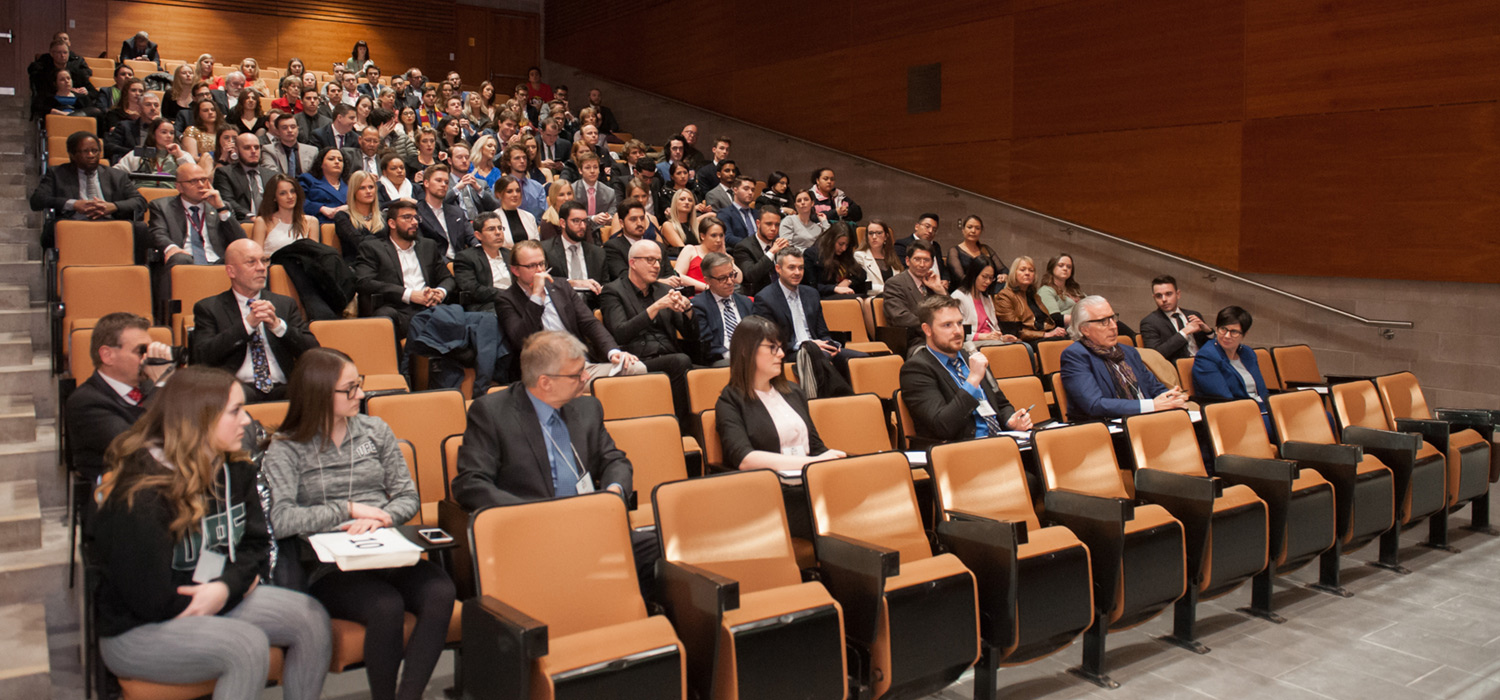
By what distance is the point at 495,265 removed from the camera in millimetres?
4730

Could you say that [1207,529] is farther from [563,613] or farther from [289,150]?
[289,150]

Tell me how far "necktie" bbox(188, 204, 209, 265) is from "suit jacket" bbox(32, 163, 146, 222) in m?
0.42

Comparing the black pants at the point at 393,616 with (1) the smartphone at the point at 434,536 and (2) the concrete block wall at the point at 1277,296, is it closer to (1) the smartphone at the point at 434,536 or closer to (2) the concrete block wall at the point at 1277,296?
(1) the smartphone at the point at 434,536

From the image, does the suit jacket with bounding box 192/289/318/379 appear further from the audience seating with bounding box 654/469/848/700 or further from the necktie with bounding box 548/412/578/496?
the audience seating with bounding box 654/469/848/700

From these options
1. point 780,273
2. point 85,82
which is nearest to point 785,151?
point 780,273

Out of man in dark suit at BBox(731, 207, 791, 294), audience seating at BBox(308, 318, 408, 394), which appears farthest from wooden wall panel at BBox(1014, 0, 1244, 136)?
audience seating at BBox(308, 318, 408, 394)

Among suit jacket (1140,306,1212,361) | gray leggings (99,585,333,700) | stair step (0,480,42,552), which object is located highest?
suit jacket (1140,306,1212,361)

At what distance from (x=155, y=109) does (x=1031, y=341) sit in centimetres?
540

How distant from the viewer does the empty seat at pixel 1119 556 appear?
273 cm

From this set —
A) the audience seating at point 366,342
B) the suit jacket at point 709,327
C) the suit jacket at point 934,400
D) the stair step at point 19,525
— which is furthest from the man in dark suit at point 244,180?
the suit jacket at point 934,400

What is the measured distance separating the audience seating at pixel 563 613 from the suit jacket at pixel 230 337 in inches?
65.3

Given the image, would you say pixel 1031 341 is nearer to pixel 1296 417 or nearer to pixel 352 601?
pixel 1296 417

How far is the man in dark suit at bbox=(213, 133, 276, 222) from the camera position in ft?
16.8

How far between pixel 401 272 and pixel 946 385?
2546 mm
